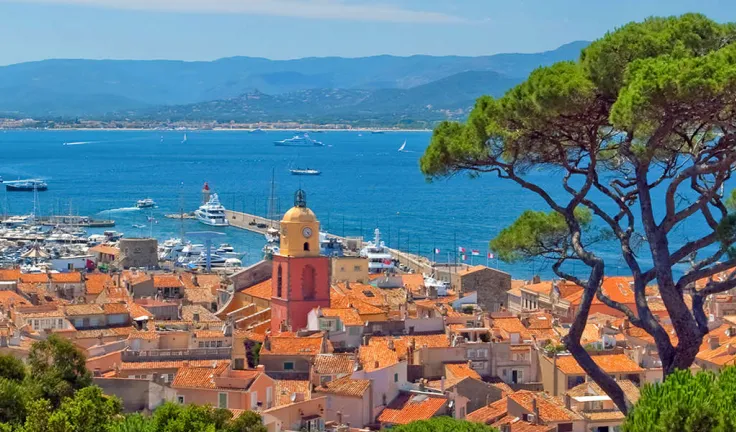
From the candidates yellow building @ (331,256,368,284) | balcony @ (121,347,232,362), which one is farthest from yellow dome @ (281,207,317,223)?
yellow building @ (331,256,368,284)

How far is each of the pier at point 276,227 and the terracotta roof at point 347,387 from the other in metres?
31.3

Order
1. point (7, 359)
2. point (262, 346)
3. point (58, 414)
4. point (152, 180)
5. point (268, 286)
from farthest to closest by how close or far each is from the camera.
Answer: point (152, 180)
point (268, 286)
point (262, 346)
point (7, 359)
point (58, 414)

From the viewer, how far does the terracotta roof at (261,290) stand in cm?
3450

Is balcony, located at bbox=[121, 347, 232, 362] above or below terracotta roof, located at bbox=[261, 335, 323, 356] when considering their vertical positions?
below

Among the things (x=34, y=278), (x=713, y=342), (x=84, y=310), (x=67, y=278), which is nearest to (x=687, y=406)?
(x=713, y=342)

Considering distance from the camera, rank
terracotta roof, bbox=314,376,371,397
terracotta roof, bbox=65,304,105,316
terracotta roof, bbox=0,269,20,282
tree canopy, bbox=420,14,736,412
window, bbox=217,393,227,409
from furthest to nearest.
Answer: terracotta roof, bbox=0,269,20,282 < terracotta roof, bbox=65,304,105,316 < terracotta roof, bbox=314,376,371,397 < window, bbox=217,393,227,409 < tree canopy, bbox=420,14,736,412

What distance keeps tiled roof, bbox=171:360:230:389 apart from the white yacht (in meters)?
35.3

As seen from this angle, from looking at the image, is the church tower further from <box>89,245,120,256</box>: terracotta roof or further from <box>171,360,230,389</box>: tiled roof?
<box>89,245,120,256</box>: terracotta roof

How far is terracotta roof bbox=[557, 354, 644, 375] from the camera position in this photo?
26.8 m

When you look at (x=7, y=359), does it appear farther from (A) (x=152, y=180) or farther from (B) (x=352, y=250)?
(A) (x=152, y=180)

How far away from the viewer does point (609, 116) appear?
1312 cm

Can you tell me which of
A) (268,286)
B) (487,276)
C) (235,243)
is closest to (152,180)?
(235,243)

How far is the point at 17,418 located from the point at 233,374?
6.41 meters

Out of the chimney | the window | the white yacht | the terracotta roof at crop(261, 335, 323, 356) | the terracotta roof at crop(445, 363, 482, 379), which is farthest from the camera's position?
the white yacht
